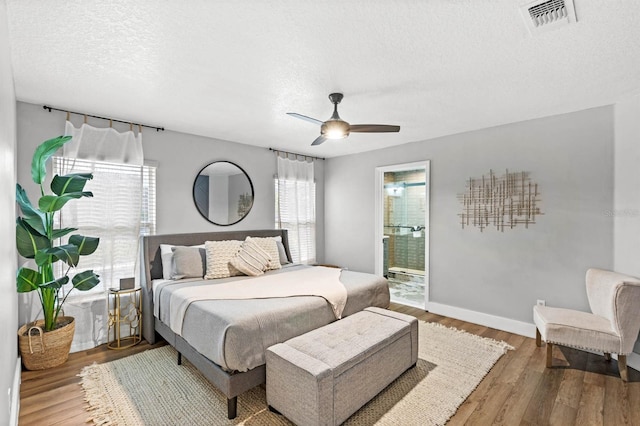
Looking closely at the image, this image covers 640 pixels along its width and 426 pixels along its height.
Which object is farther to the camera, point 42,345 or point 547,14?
point 42,345

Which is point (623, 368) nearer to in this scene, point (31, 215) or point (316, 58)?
point (316, 58)

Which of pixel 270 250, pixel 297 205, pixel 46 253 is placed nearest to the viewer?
pixel 46 253

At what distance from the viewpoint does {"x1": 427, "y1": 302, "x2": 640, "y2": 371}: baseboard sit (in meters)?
3.49

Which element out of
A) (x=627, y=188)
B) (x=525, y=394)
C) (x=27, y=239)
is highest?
A: (x=627, y=188)

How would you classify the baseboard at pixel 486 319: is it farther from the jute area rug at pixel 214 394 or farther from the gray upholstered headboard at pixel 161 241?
the gray upholstered headboard at pixel 161 241

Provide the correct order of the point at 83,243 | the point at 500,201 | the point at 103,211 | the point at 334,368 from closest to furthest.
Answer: the point at 334,368 → the point at 83,243 → the point at 103,211 → the point at 500,201

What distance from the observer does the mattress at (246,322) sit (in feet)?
6.79

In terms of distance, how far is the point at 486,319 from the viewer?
3795 mm

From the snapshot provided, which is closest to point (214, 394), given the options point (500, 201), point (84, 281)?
point (84, 281)

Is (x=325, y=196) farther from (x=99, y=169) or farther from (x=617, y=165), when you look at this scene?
(x=617, y=165)

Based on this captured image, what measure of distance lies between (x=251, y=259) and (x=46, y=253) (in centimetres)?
185

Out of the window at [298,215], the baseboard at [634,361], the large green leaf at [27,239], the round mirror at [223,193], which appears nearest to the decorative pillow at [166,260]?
the round mirror at [223,193]

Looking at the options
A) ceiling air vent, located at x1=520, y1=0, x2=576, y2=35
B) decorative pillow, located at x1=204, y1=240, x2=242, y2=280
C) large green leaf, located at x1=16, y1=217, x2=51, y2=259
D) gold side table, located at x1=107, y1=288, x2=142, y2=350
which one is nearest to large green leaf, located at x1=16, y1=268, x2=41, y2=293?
large green leaf, located at x1=16, y1=217, x2=51, y2=259

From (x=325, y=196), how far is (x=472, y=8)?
4397mm
